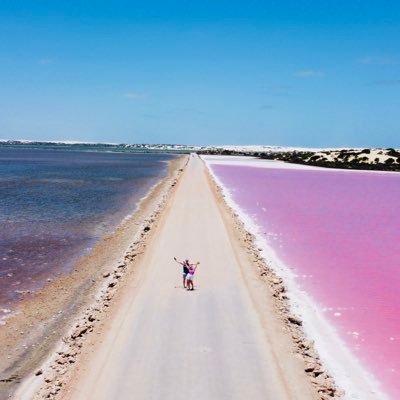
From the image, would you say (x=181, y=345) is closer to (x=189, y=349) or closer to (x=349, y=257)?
(x=189, y=349)

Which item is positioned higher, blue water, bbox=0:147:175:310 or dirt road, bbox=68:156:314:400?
dirt road, bbox=68:156:314:400

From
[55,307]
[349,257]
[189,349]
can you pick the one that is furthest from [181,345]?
[349,257]

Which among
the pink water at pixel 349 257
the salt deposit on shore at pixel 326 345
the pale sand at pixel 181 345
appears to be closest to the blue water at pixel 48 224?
the pale sand at pixel 181 345

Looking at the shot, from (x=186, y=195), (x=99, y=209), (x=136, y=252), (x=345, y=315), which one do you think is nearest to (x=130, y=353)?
(x=345, y=315)

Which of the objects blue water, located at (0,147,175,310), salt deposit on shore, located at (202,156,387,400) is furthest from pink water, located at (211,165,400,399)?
blue water, located at (0,147,175,310)

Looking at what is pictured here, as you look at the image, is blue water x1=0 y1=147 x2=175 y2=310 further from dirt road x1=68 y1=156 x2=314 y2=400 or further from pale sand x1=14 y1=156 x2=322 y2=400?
dirt road x1=68 y1=156 x2=314 y2=400

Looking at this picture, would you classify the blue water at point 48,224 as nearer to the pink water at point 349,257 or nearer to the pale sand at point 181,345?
the pale sand at point 181,345
